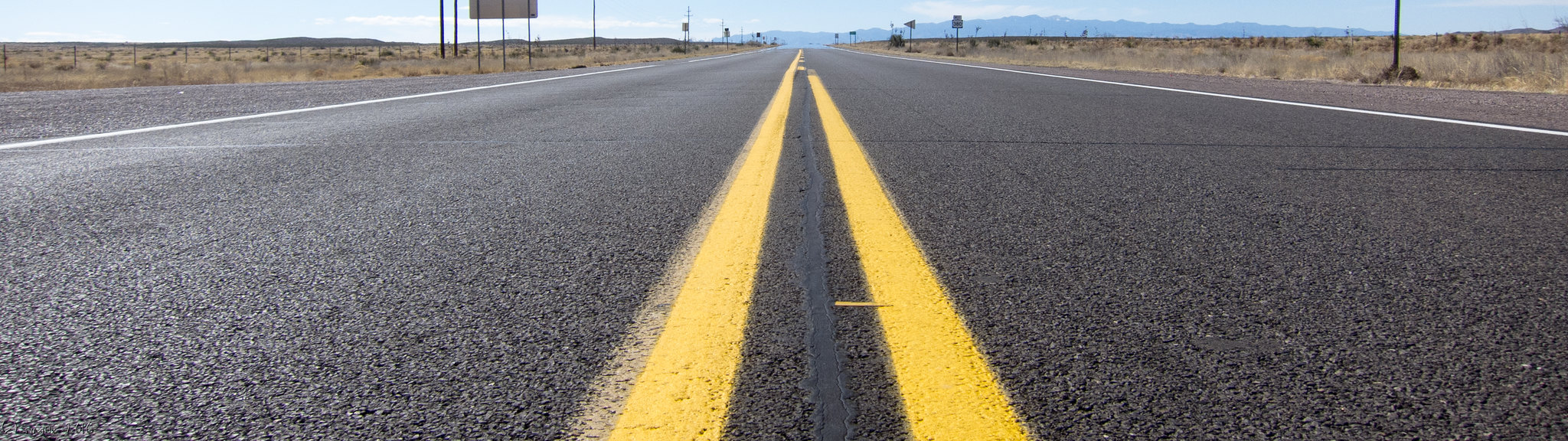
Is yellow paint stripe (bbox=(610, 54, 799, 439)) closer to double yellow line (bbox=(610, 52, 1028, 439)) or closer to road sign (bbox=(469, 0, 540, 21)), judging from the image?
double yellow line (bbox=(610, 52, 1028, 439))

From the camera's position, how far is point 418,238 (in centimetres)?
233

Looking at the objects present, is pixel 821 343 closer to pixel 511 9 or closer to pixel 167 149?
pixel 167 149

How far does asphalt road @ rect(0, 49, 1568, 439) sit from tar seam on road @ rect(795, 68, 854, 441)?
0.04 feet

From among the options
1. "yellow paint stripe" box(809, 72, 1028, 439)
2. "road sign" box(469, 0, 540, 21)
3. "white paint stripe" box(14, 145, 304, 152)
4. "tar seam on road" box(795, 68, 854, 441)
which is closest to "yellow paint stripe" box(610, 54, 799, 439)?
"tar seam on road" box(795, 68, 854, 441)

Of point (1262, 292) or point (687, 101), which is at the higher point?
point (687, 101)

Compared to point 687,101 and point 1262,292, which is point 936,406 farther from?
point 687,101

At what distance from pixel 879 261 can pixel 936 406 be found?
0.81 meters

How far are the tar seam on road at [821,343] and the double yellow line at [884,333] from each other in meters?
0.09

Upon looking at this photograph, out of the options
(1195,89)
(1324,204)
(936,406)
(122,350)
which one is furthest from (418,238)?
(1195,89)

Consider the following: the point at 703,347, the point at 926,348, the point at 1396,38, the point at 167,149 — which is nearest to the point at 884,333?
the point at 926,348

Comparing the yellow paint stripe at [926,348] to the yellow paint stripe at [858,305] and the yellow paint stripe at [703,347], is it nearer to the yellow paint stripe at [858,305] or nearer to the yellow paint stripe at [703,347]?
the yellow paint stripe at [858,305]

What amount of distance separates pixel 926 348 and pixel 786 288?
1.42ft

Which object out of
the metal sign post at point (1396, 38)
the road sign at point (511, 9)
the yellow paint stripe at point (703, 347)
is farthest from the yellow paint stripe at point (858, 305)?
the road sign at point (511, 9)

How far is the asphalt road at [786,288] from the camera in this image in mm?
1259
